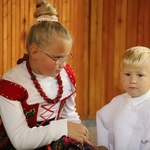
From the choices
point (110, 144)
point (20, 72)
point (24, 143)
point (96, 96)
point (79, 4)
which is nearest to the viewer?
point (24, 143)

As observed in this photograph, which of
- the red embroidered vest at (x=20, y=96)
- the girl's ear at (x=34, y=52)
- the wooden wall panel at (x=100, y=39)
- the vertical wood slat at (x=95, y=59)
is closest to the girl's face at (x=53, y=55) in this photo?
the girl's ear at (x=34, y=52)

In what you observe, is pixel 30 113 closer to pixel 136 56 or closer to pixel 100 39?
pixel 136 56

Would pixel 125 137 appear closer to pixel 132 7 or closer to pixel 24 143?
pixel 24 143

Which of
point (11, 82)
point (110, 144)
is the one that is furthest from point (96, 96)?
point (11, 82)

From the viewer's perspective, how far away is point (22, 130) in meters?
1.45

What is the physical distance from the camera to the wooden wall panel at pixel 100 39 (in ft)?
10.6

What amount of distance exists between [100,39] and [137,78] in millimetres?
1832

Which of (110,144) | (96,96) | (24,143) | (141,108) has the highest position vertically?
(141,108)

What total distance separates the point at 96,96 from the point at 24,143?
1.99 metres

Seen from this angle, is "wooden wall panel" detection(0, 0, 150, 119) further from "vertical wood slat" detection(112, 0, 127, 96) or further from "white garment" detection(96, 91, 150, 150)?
"white garment" detection(96, 91, 150, 150)

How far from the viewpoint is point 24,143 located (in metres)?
1.44

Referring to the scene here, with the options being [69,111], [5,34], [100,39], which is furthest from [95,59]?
[69,111]

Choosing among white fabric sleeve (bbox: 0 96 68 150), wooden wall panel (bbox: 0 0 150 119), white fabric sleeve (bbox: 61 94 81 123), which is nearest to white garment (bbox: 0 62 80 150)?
white fabric sleeve (bbox: 0 96 68 150)

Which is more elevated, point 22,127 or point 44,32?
point 44,32
